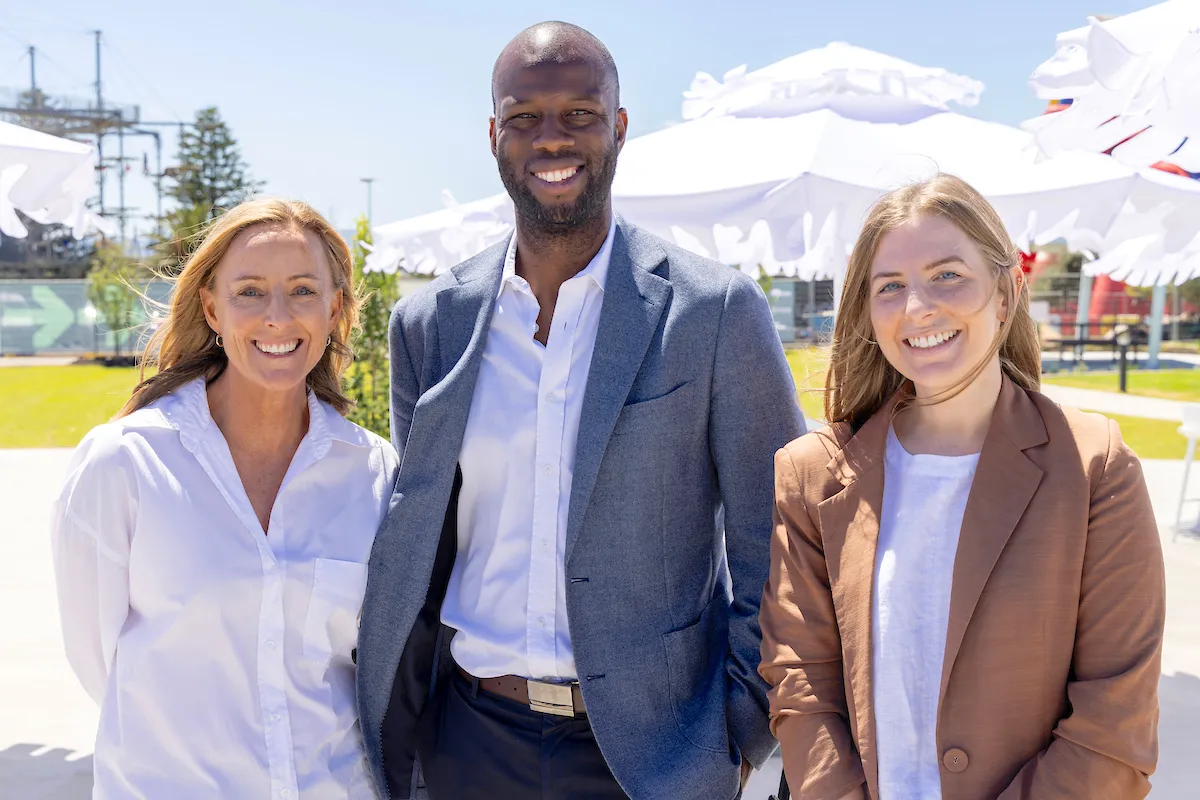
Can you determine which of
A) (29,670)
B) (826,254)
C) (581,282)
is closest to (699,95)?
(826,254)

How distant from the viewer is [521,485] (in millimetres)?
2039

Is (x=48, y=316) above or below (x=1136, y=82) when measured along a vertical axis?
below

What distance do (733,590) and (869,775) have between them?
51 cm

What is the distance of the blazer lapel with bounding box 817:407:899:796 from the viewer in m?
1.68

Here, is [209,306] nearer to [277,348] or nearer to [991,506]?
[277,348]

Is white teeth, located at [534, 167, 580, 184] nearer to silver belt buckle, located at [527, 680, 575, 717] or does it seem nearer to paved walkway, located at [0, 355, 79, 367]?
silver belt buckle, located at [527, 680, 575, 717]

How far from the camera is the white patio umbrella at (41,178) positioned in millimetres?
3832

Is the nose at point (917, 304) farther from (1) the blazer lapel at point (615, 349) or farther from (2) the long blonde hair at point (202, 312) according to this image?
(2) the long blonde hair at point (202, 312)

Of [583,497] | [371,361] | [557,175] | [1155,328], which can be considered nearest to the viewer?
[583,497]

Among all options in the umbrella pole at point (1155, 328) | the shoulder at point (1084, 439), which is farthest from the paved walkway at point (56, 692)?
the umbrella pole at point (1155, 328)

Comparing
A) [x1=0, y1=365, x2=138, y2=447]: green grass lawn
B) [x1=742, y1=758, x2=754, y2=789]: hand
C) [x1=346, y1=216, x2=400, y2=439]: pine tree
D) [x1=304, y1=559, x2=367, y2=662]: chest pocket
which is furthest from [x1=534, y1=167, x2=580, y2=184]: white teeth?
[x1=0, y1=365, x2=138, y2=447]: green grass lawn

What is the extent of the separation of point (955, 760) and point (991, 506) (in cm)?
41

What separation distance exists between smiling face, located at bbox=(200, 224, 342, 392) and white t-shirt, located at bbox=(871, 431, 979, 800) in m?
1.27

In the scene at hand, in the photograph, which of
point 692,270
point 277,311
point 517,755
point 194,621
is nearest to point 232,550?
point 194,621
